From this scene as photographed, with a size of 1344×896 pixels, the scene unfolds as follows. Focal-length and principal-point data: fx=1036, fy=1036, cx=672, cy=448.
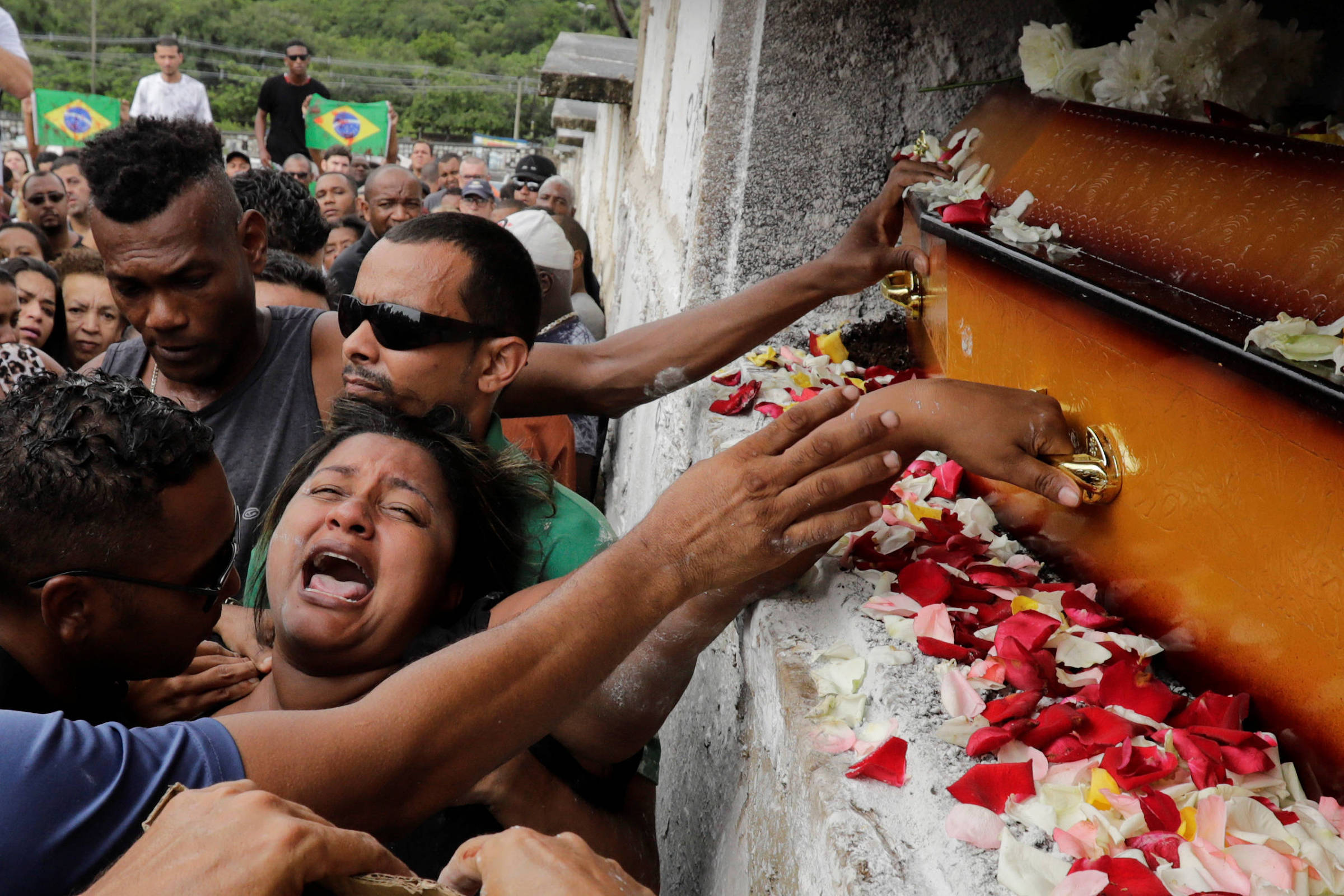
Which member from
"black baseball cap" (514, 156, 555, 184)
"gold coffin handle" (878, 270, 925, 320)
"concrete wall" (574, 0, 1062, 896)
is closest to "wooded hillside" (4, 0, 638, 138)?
"black baseball cap" (514, 156, 555, 184)

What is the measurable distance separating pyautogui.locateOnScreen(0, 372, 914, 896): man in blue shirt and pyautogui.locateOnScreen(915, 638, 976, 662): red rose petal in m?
0.19

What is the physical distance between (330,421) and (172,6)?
72.0 meters

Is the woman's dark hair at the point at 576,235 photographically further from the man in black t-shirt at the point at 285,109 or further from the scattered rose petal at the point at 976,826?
the scattered rose petal at the point at 976,826

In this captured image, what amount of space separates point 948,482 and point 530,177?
8.20m

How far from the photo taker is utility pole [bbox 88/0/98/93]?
37.6 m

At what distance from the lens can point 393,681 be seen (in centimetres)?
145

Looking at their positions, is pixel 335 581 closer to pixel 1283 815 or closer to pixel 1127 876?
pixel 1127 876

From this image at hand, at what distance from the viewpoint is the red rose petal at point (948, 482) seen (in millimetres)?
2023

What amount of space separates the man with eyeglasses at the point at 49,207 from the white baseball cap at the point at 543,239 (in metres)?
3.97

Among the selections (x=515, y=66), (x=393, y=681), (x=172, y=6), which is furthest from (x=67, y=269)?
(x=172, y=6)

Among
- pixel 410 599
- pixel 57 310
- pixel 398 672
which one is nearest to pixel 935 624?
pixel 398 672

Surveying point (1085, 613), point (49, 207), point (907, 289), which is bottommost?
point (49, 207)

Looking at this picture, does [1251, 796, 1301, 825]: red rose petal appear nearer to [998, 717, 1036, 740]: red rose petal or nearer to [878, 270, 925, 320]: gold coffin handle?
[998, 717, 1036, 740]: red rose petal

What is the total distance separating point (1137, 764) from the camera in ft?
3.89
